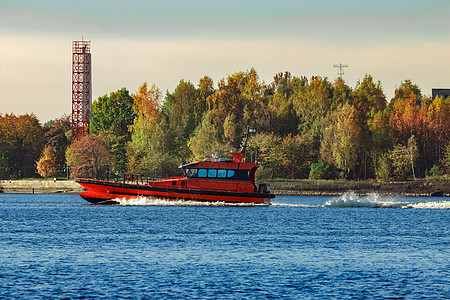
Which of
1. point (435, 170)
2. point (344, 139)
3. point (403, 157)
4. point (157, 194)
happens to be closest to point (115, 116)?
point (344, 139)

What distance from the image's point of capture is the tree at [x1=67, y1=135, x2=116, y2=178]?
455 ft

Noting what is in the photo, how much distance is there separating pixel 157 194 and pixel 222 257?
3937 centimetres

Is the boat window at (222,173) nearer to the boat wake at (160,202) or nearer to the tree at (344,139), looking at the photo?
the boat wake at (160,202)

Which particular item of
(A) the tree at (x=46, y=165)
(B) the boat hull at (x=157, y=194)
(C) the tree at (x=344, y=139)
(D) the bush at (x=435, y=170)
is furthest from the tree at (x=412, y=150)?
(A) the tree at (x=46, y=165)

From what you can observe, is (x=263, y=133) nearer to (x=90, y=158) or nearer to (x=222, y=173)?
(x=90, y=158)

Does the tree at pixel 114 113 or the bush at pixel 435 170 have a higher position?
the tree at pixel 114 113

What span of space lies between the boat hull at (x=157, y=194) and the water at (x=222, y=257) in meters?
6.57

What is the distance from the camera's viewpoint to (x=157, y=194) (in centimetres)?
7975

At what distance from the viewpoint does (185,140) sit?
469 feet

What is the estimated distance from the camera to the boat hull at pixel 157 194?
77562mm

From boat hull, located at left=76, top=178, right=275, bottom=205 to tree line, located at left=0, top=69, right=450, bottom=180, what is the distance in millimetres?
48202

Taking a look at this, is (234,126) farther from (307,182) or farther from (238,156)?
(238,156)

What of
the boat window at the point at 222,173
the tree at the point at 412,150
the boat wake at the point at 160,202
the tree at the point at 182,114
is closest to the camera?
the boat window at the point at 222,173

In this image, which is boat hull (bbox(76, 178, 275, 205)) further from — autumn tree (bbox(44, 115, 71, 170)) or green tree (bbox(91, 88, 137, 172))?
autumn tree (bbox(44, 115, 71, 170))
